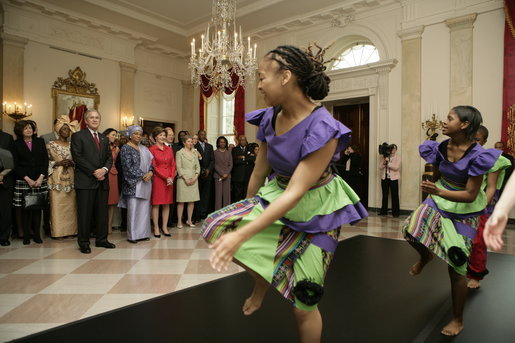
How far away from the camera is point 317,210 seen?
156cm

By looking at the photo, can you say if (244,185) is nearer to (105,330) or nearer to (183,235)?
(183,235)

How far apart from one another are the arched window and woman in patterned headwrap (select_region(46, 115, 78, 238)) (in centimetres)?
662

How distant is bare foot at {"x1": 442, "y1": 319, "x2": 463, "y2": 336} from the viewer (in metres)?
2.13

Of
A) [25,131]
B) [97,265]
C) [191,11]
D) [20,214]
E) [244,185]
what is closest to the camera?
[97,265]

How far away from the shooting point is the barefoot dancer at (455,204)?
2191 millimetres

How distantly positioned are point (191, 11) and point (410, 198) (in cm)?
724

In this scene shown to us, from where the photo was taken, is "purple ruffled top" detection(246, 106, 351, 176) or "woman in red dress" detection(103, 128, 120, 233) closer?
"purple ruffled top" detection(246, 106, 351, 176)

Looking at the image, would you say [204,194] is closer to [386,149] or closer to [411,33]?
[386,149]

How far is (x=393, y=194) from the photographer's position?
780 cm

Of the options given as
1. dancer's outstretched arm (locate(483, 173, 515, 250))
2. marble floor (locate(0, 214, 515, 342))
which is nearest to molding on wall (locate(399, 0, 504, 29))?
marble floor (locate(0, 214, 515, 342))

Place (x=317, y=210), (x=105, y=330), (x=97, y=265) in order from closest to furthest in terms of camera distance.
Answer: (x=317, y=210) → (x=105, y=330) → (x=97, y=265)

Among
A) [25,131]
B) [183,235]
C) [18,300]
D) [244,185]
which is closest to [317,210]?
[18,300]

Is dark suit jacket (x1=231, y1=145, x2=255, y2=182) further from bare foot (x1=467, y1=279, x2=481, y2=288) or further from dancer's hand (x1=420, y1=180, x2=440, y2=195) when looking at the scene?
dancer's hand (x1=420, y1=180, x2=440, y2=195)

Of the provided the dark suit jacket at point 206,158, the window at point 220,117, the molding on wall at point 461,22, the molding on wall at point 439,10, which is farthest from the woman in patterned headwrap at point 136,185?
the window at point 220,117
